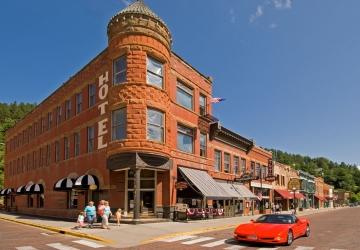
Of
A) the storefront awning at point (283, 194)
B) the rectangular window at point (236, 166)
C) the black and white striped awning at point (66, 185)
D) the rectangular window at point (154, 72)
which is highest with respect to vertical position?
the rectangular window at point (154, 72)

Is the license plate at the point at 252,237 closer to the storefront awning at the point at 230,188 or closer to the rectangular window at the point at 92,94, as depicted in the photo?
the rectangular window at the point at 92,94

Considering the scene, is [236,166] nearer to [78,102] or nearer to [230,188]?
[230,188]

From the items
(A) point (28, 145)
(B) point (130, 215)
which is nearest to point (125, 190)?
(B) point (130, 215)

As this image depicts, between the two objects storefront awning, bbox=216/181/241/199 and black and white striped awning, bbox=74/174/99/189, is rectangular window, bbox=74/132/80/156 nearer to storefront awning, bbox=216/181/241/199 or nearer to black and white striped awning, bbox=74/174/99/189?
black and white striped awning, bbox=74/174/99/189

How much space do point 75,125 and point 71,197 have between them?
20.1 ft

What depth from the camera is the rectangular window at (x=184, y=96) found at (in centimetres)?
3409

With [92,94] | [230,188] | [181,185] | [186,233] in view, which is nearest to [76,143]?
[92,94]

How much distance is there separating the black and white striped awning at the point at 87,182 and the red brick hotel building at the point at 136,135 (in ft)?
0.28

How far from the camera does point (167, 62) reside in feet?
102

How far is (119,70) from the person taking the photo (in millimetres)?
29844

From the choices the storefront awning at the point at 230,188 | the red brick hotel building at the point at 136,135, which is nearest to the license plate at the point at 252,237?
the red brick hotel building at the point at 136,135

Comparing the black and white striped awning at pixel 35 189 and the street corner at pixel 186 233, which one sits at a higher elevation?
the black and white striped awning at pixel 35 189

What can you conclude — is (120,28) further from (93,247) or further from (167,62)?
(93,247)

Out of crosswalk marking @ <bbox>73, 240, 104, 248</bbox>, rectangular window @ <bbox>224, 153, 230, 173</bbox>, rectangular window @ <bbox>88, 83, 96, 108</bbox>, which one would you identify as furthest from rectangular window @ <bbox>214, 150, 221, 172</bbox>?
crosswalk marking @ <bbox>73, 240, 104, 248</bbox>
